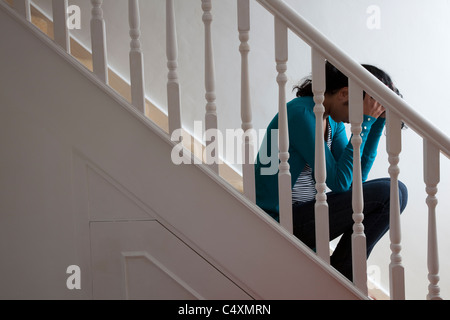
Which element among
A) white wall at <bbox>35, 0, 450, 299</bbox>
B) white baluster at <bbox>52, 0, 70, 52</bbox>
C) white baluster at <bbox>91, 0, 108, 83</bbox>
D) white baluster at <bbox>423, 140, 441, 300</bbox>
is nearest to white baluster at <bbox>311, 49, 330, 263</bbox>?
white baluster at <bbox>423, 140, 441, 300</bbox>

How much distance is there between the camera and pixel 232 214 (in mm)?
1371

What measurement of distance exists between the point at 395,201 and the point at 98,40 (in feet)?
3.00

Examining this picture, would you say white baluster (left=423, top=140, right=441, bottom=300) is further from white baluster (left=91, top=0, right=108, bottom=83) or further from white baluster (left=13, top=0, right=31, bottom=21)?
white baluster (left=13, top=0, right=31, bottom=21)

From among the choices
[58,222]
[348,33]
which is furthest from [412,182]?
[58,222]

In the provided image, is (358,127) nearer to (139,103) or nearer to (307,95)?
(307,95)

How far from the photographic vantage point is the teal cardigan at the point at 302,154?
1429mm

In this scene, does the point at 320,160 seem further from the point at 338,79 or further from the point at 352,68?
the point at 338,79

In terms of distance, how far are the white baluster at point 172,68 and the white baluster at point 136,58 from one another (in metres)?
0.08

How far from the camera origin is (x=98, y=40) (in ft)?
4.35

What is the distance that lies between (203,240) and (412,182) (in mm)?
1681

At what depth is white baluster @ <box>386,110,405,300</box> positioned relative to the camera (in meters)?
1.33

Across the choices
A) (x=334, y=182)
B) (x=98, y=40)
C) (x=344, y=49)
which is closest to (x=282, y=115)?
(x=334, y=182)

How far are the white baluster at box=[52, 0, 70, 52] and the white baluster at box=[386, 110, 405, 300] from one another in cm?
90

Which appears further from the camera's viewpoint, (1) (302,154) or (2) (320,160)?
(1) (302,154)
